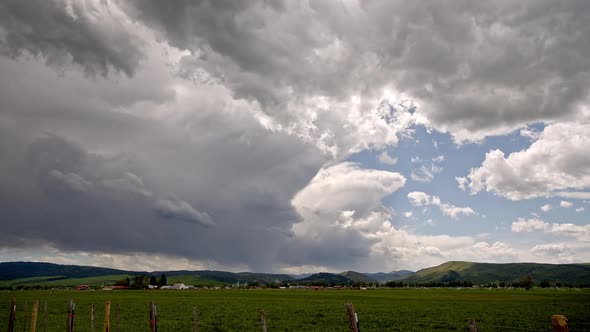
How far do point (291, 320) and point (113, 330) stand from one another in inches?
826

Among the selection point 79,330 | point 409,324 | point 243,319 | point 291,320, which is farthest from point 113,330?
point 409,324

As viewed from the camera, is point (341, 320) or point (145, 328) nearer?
point (145, 328)

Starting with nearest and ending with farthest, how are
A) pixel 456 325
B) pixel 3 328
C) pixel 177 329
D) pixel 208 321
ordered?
pixel 3 328
pixel 177 329
pixel 456 325
pixel 208 321

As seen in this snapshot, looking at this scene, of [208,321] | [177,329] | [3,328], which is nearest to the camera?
[3,328]

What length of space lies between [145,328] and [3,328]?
1327 cm

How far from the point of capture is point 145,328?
138 feet

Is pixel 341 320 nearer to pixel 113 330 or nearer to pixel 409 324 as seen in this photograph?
pixel 409 324

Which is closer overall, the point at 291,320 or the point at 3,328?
the point at 3,328

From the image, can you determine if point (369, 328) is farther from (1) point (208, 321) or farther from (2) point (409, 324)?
(1) point (208, 321)

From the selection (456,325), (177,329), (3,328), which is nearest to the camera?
(3,328)

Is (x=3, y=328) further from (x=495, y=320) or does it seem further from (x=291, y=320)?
(x=495, y=320)

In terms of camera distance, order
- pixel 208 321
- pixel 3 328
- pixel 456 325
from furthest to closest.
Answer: pixel 208 321, pixel 456 325, pixel 3 328

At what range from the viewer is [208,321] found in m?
48.2

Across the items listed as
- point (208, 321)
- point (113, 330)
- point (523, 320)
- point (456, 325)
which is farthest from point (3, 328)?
point (523, 320)
